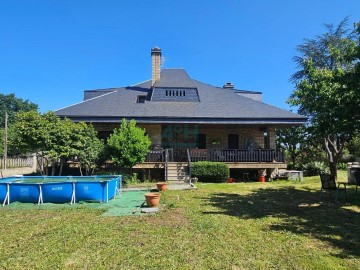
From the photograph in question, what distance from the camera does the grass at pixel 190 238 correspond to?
474 centimetres

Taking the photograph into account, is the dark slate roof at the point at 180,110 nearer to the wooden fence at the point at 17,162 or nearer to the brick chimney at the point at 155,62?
the brick chimney at the point at 155,62

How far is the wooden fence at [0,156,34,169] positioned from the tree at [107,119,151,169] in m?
12.4

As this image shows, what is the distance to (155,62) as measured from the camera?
23.2 metres

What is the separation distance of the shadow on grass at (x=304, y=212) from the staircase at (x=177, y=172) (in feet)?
15.0

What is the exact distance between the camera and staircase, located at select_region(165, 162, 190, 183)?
1628 centimetres

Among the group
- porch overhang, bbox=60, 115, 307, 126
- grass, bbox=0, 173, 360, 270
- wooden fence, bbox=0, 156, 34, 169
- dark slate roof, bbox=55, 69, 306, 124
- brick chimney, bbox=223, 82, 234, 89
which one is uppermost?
brick chimney, bbox=223, 82, 234, 89

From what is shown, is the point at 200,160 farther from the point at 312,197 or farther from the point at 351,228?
the point at 351,228

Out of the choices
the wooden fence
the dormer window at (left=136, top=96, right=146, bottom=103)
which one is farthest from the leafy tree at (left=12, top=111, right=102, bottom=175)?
the wooden fence

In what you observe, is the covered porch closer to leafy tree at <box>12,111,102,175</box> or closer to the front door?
the front door

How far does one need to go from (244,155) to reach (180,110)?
5.34 m

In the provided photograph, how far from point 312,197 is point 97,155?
11408 millimetres

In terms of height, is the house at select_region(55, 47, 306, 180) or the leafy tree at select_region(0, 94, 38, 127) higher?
the leafy tree at select_region(0, 94, 38, 127)

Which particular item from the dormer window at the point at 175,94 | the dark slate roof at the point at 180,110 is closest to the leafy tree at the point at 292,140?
the dark slate roof at the point at 180,110

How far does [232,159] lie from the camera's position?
58.4 feet
